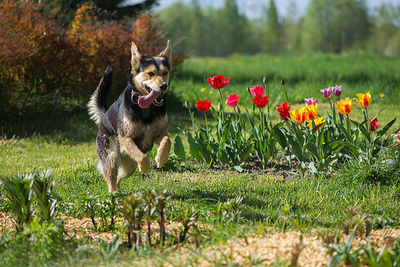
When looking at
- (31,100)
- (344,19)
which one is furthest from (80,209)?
(344,19)

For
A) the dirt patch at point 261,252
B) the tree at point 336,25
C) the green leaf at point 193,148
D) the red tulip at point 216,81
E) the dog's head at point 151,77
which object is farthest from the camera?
the tree at point 336,25

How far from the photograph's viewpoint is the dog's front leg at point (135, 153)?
4016 millimetres

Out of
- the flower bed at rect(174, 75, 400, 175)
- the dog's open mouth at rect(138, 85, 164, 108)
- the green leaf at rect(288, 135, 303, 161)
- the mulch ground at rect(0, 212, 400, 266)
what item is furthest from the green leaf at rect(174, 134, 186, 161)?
the mulch ground at rect(0, 212, 400, 266)

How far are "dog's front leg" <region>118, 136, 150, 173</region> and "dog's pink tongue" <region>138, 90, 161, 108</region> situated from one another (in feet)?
1.44

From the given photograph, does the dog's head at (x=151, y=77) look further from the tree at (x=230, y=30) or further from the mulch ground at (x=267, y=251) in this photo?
the tree at (x=230, y=30)

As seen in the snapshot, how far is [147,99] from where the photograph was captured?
3904mm

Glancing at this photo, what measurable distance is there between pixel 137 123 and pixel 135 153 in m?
0.29

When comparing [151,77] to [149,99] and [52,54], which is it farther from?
[52,54]

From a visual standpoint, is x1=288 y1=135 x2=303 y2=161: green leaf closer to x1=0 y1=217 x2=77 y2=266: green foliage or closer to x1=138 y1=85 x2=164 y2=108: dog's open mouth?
x1=138 y1=85 x2=164 y2=108: dog's open mouth

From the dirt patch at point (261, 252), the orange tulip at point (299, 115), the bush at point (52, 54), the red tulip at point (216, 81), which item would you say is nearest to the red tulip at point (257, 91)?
the red tulip at point (216, 81)

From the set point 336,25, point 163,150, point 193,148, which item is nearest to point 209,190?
point 163,150

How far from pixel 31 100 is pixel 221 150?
445 cm

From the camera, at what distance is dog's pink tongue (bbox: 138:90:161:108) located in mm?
3886

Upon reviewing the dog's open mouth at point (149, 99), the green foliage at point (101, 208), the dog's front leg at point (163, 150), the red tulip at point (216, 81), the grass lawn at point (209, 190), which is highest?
the dog's open mouth at point (149, 99)
